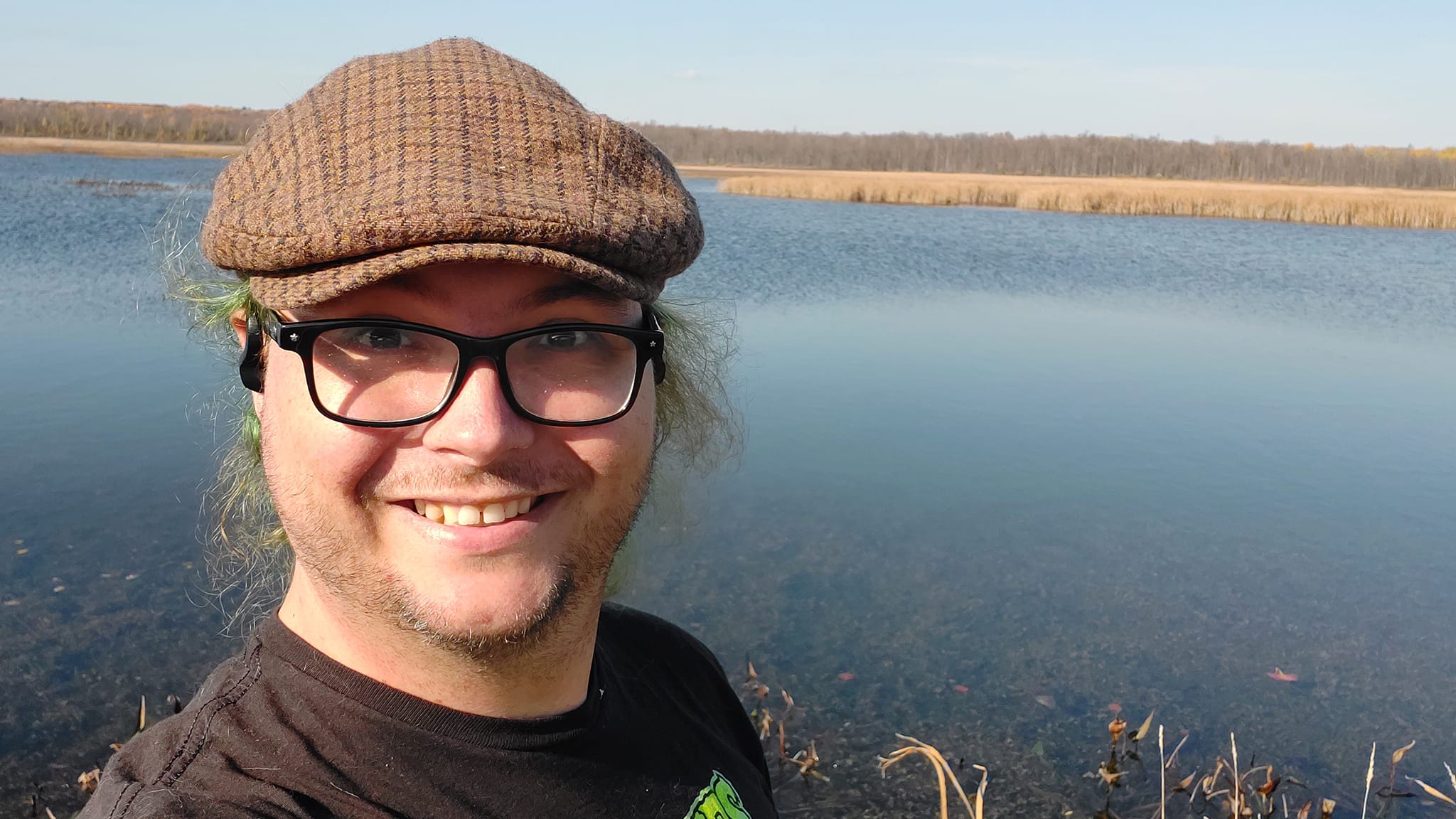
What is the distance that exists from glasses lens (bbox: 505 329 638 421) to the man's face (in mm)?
28

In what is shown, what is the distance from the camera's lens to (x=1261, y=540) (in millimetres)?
7480

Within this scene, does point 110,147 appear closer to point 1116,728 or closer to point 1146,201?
point 1146,201

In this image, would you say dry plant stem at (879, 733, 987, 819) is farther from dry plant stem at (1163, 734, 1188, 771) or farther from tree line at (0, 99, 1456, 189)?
tree line at (0, 99, 1456, 189)

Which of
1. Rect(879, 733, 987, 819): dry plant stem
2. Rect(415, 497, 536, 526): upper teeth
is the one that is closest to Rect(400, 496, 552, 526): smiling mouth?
Rect(415, 497, 536, 526): upper teeth

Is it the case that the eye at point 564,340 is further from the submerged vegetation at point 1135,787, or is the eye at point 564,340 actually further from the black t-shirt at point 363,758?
the submerged vegetation at point 1135,787

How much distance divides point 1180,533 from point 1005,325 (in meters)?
7.44

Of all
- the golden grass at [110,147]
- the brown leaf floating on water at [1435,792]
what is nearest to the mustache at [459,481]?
the brown leaf floating on water at [1435,792]

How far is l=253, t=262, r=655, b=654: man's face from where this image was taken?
143cm

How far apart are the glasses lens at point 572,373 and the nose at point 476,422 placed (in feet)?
0.10

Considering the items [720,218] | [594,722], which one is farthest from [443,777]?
[720,218]

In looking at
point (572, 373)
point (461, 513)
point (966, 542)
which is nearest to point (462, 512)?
point (461, 513)

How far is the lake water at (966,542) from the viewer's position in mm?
5047

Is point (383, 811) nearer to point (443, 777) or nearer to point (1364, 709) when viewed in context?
point (443, 777)

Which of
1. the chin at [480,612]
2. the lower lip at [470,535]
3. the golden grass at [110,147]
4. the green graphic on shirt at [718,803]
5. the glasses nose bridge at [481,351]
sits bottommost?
the green graphic on shirt at [718,803]
